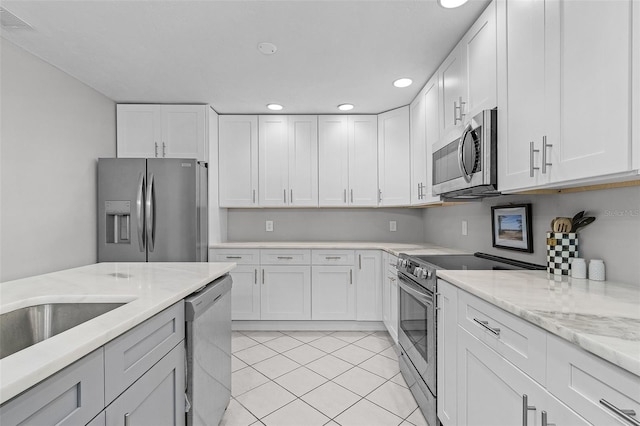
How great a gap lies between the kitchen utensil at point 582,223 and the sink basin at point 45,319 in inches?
81.9

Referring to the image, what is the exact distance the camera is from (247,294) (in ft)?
11.0

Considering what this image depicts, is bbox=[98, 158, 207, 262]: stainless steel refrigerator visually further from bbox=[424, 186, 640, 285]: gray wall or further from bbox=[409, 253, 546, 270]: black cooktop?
bbox=[424, 186, 640, 285]: gray wall

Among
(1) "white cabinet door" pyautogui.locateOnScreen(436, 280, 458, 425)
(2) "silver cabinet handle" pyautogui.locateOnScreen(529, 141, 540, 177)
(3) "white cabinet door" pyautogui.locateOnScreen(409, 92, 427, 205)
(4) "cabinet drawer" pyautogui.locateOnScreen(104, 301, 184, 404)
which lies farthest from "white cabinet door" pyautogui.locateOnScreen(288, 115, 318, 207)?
(2) "silver cabinet handle" pyautogui.locateOnScreen(529, 141, 540, 177)

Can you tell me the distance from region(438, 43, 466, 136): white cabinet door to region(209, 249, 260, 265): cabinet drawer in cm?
221

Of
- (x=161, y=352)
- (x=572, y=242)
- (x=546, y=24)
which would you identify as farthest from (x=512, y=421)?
(x=546, y=24)

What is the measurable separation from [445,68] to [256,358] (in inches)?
111

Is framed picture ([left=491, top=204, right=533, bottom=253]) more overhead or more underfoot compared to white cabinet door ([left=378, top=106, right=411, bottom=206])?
more underfoot

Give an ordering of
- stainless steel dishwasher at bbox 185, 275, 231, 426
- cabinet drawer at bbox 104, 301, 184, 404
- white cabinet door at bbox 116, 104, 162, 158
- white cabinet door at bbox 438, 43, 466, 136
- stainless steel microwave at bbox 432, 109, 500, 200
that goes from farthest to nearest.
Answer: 1. white cabinet door at bbox 116, 104, 162, 158
2. white cabinet door at bbox 438, 43, 466, 136
3. stainless steel microwave at bbox 432, 109, 500, 200
4. stainless steel dishwasher at bbox 185, 275, 231, 426
5. cabinet drawer at bbox 104, 301, 184, 404

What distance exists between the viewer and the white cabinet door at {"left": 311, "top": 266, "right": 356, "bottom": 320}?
337cm

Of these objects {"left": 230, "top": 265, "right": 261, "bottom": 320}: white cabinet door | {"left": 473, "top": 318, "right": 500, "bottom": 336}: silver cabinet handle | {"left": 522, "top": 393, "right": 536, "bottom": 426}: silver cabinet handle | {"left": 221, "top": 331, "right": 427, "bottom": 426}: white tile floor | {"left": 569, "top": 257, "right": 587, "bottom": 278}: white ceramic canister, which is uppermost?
{"left": 569, "top": 257, "right": 587, "bottom": 278}: white ceramic canister

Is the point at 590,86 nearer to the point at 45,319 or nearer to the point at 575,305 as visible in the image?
the point at 575,305

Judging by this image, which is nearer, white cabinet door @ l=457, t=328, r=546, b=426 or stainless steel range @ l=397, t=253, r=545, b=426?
white cabinet door @ l=457, t=328, r=546, b=426

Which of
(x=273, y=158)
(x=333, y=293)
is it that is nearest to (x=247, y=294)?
(x=333, y=293)

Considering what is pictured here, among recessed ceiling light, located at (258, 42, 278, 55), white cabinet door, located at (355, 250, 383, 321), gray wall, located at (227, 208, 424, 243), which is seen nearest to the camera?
recessed ceiling light, located at (258, 42, 278, 55)
